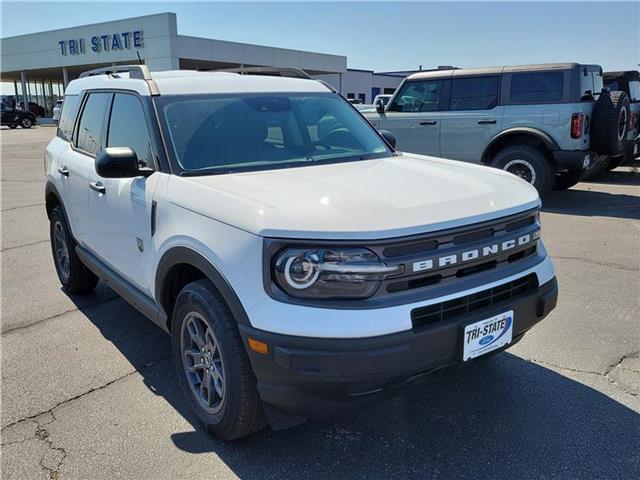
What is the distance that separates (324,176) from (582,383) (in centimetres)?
207

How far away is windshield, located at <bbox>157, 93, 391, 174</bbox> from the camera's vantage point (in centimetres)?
322

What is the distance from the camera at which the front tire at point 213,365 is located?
8.21ft

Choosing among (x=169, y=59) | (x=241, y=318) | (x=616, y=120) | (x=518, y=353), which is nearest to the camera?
(x=241, y=318)

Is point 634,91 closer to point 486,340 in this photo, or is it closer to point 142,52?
point 486,340

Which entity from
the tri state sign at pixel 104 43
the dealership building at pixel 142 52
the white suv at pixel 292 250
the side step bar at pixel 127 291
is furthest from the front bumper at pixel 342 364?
the tri state sign at pixel 104 43

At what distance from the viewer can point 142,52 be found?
35.4 metres

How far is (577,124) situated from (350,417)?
22.8 feet

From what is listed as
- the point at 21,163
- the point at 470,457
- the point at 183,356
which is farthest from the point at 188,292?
the point at 21,163

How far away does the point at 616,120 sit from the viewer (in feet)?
26.7

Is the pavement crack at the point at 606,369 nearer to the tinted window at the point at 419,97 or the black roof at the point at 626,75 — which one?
the tinted window at the point at 419,97

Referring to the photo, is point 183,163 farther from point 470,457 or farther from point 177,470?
point 470,457

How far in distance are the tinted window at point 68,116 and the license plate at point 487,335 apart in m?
3.92

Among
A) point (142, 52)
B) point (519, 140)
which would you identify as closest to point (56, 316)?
point (519, 140)

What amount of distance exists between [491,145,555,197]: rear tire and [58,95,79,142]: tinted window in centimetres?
663
